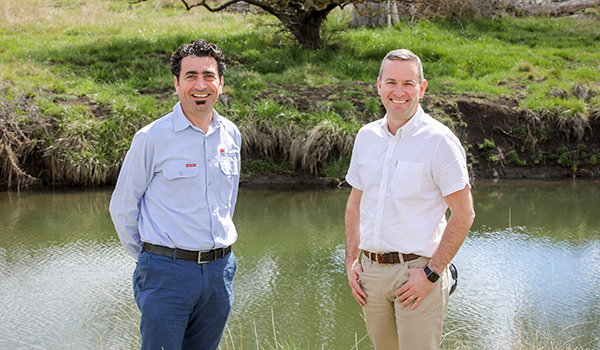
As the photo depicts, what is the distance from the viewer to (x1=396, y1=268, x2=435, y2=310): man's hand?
8.09 feet

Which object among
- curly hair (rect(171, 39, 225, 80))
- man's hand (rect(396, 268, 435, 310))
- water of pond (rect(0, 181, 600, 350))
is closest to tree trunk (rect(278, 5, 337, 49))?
water of pond (rect(0, 181, 600, 350))

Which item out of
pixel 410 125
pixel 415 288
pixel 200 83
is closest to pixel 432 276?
pixel 415 288

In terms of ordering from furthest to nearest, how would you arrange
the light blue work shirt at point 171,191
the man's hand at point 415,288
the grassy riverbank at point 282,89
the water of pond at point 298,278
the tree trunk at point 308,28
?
the tree trunk at point 308,28
the grassy riverbank at point 282,89
the water of pond at point 298,278
the light blue work shirt at point 171,191
the man's hand at point 415,288

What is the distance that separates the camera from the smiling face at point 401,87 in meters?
2.60

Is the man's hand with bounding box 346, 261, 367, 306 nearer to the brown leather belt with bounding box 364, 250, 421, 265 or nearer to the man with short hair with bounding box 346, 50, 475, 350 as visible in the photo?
the man with short hair with bounding box 346, 50, 475, 350

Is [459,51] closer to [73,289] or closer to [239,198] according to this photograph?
[239,198]

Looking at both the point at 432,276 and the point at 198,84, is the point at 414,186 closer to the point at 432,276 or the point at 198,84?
the point at 432,276

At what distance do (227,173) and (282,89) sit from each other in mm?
8666

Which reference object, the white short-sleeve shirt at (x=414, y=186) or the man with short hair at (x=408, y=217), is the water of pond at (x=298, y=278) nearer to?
the man with short hair at (x=408, y=217)

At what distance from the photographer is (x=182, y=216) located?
2.60 m

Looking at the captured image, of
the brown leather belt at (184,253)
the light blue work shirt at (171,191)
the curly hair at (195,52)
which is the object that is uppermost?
the curly hair at (195,52)

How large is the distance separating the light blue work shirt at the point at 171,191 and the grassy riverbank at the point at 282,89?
717cm

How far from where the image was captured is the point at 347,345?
4242 mm

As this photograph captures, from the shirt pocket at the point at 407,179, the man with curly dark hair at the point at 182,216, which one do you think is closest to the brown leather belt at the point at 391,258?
the shirt pocket at the point at 407,179
